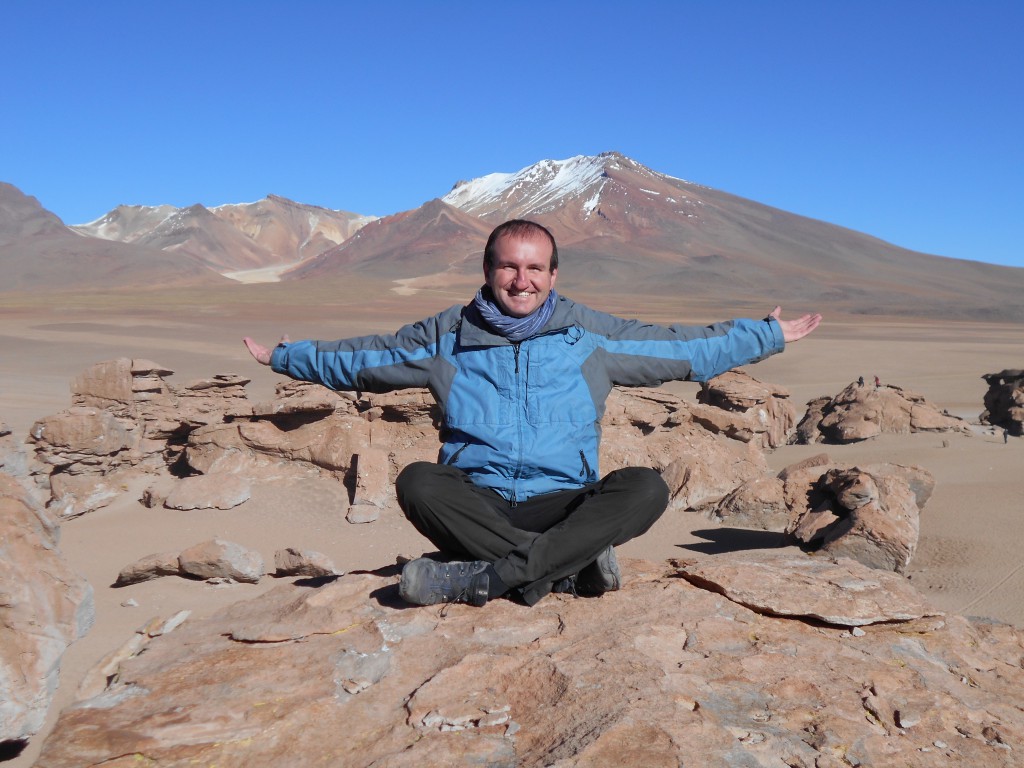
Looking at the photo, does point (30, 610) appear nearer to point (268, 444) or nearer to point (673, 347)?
point (673, 347)

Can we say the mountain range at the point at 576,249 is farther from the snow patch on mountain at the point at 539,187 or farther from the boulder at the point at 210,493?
the boulder at the point at 210,493

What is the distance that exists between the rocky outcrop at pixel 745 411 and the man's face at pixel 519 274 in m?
5.24

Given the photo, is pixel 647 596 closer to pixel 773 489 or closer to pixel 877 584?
pixel 877 584

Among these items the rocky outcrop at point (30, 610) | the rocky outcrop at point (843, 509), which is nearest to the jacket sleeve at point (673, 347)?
the rocky outcrop at point (843, 509)

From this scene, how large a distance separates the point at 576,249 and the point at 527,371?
89.0 meters

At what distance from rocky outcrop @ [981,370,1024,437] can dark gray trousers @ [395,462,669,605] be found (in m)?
8.79

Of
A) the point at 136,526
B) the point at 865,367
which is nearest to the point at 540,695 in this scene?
the point at 136,526

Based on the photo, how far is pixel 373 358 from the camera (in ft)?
10.7

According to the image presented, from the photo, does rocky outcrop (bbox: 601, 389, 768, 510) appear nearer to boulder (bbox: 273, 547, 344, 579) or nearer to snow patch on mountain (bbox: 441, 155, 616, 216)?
boulder (bbox: 273, 547, 344, 579)

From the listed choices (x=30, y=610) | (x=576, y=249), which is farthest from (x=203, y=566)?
(x=576, y=249)

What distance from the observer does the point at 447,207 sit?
10831cm

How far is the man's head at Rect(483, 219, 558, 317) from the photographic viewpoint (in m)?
3.15

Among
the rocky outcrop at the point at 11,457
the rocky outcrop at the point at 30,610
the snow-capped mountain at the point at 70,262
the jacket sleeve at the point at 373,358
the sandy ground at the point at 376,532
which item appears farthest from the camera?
the snow-capped mountain at the point at 70,262

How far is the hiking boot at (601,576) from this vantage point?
3082mm
